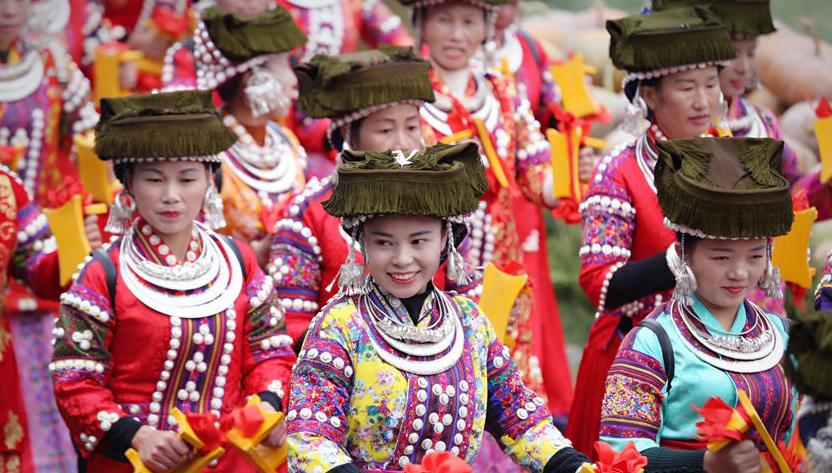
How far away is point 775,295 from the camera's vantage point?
15.0 ft

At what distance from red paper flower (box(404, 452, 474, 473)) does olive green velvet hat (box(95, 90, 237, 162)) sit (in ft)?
5.11

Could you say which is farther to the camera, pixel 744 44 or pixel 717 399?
pixel 744 44

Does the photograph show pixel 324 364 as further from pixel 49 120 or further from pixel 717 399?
pixel 49 120

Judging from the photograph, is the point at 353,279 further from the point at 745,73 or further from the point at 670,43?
the point at 745,73

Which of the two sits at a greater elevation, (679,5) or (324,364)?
(679,5)

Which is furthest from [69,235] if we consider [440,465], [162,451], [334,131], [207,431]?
[440,465]

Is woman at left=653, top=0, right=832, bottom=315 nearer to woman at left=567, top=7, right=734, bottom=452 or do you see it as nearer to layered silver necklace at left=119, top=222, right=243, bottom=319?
woman at left=567, top=7, right=734, bottom=452

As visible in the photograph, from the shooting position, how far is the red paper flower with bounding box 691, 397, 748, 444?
12.8 feet

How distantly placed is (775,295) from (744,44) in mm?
2191

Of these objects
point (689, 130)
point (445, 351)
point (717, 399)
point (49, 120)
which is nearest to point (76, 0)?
point (49, 120)

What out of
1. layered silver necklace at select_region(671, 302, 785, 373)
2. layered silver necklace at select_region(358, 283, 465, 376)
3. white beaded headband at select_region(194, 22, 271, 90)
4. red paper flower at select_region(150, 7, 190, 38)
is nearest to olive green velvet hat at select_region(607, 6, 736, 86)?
layered silver necklace at select_region(671, 302, 785, 373)

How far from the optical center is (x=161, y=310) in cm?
492

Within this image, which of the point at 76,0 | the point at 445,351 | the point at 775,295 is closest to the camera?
the point at 445,351

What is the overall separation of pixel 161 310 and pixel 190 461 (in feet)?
1.89
